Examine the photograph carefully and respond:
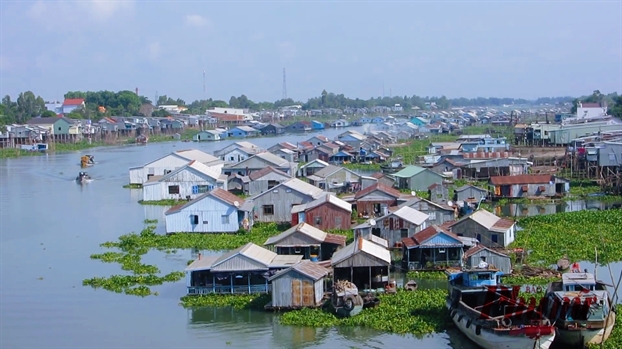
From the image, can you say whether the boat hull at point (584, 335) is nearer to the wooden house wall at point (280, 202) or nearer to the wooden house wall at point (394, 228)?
the wooden house wall at point (394, 228)

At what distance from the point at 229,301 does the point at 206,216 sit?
7.19 metres

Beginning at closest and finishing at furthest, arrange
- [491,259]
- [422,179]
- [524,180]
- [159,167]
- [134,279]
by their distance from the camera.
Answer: [491,259] → [134,279] → [524,180] → [422,179] → [159,167]

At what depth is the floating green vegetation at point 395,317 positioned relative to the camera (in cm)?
1287

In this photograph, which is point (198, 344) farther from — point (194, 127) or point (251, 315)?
point (194, 127)

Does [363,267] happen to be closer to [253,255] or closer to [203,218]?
[253,255]

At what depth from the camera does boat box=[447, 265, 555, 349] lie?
1104cm

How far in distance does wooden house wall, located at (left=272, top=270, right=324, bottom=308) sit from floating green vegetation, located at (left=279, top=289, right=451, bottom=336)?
232mm

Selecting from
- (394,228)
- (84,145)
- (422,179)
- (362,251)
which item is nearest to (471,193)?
(422,179)

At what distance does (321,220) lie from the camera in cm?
2105

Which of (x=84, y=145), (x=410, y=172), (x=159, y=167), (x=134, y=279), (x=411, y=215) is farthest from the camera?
(x=84, y=145)

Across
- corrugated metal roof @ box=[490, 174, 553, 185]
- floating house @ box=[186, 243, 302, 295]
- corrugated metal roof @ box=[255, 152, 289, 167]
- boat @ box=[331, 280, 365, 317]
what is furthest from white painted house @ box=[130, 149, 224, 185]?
boat @ box=[331, 280, 365, 317]

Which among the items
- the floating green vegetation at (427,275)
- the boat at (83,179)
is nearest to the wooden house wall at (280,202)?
the floating green vegetation at (427,275)

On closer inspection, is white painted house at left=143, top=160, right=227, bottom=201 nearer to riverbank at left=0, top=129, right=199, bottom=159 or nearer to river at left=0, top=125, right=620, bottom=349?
river at left=0, top=125, right=620, bottom=349

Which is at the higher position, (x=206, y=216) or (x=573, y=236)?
(x=206, y=216)
